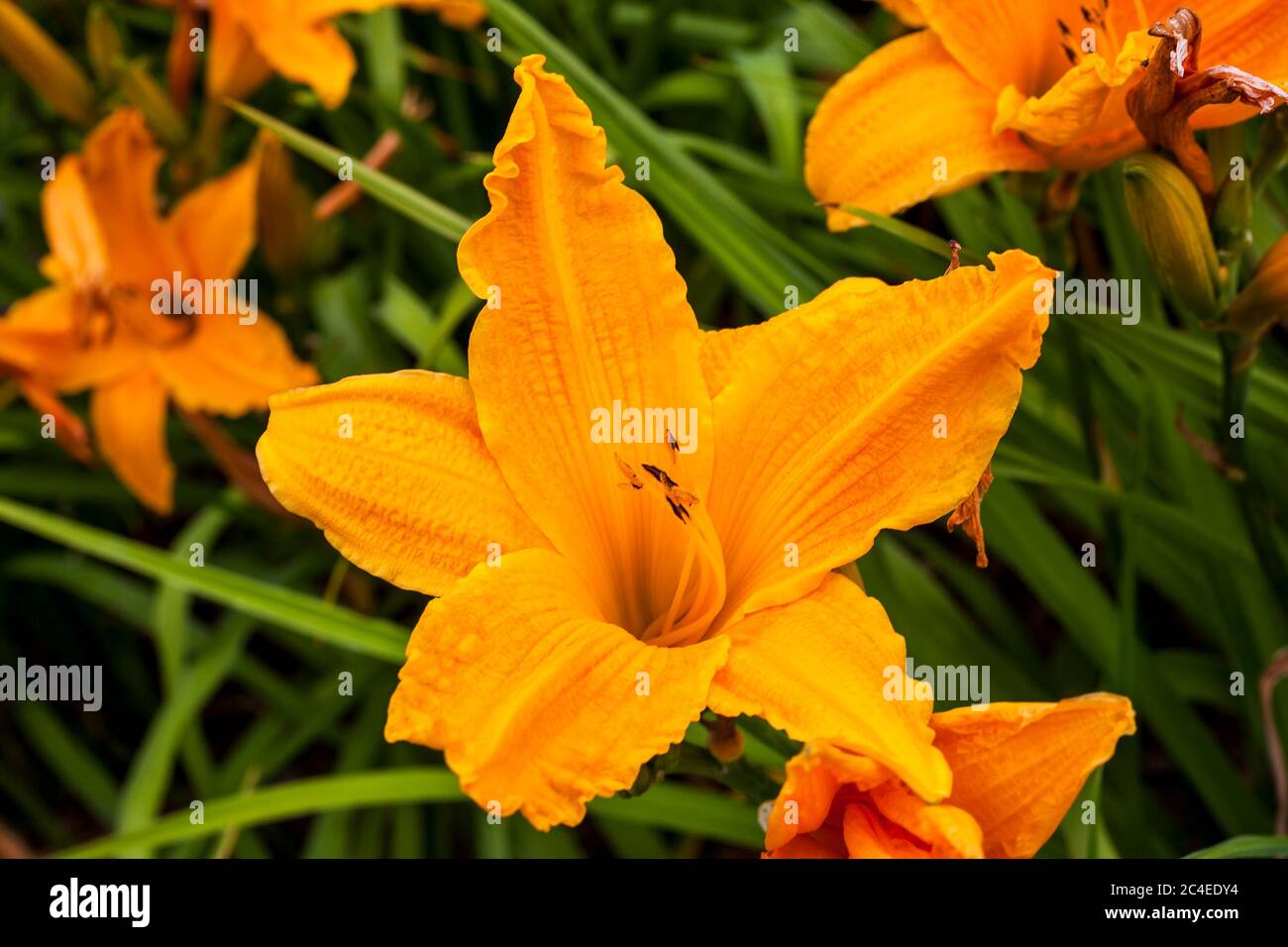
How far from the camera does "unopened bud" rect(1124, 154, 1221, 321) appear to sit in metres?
1.19

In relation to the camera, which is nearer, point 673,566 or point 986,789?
point 986,789

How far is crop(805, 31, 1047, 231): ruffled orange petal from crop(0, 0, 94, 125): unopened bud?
1.43 metres

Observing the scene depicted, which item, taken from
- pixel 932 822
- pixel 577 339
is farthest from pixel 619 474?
pixel 932 822

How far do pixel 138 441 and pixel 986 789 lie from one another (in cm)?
158

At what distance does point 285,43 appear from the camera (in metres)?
1.96

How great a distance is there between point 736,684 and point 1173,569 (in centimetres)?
110

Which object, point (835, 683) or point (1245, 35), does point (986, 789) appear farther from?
point (1245, 35)

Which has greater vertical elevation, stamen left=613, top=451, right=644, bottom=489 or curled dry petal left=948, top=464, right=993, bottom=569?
stamen left=613, top=451, right=644, bottom=489

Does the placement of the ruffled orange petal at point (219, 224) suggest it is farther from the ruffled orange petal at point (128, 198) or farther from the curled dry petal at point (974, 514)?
the curled dry petal at point (974, 514)

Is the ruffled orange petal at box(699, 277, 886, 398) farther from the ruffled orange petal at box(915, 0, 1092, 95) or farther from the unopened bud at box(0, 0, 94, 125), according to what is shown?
the unopened bud at box(0, 0, 94, 125)

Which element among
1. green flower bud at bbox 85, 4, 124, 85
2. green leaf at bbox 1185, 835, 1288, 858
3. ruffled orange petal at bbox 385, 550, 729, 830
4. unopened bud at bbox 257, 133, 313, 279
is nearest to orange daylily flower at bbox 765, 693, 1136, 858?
ruffled orange petal at bbox 385, 550, 729, 830

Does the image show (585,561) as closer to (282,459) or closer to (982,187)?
(282,459)

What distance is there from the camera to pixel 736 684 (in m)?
0.97

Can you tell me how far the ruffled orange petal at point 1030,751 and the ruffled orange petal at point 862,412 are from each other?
17 centimetres
